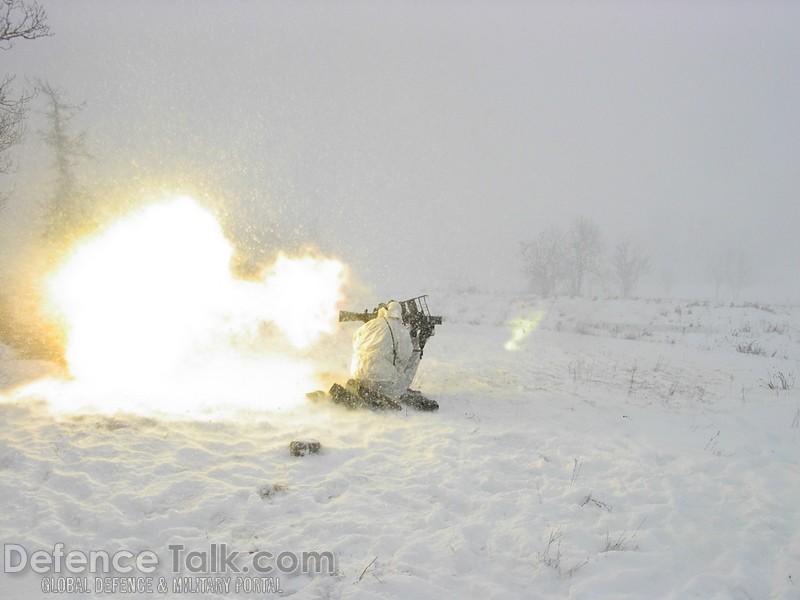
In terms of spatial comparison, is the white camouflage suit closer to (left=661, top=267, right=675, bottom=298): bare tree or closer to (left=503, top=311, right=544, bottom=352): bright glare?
(left=503, top=311, right=544, bottom=352): bright glare

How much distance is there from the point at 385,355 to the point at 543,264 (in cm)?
4828

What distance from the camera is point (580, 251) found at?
2078 inches

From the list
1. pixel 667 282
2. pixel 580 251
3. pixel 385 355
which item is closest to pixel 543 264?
pixel 580 251

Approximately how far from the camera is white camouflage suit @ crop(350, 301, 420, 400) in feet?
28.3

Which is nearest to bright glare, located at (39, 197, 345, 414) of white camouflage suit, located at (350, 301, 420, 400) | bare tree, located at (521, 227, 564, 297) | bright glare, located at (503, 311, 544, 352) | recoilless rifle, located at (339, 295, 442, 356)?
white camouflage suit, located at (350, 301, 420, 400)

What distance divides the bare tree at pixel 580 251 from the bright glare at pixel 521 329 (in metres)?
28.4

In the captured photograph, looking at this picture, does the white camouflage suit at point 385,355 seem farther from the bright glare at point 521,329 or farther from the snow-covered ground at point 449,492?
the bright glare at point 521,329

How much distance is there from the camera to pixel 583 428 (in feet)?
26.1

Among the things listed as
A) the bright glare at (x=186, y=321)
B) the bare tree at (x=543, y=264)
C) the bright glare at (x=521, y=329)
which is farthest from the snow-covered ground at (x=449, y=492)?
the bare tree at (x=543, y=264)

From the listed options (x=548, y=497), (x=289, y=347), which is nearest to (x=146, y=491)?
(x=548, y=497)

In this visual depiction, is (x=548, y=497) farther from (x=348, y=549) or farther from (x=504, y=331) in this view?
(x=504, y=331)

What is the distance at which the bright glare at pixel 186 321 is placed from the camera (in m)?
9.05

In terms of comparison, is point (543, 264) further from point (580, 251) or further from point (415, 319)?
point (415, 319)

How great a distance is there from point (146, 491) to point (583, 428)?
7406 millimetres
